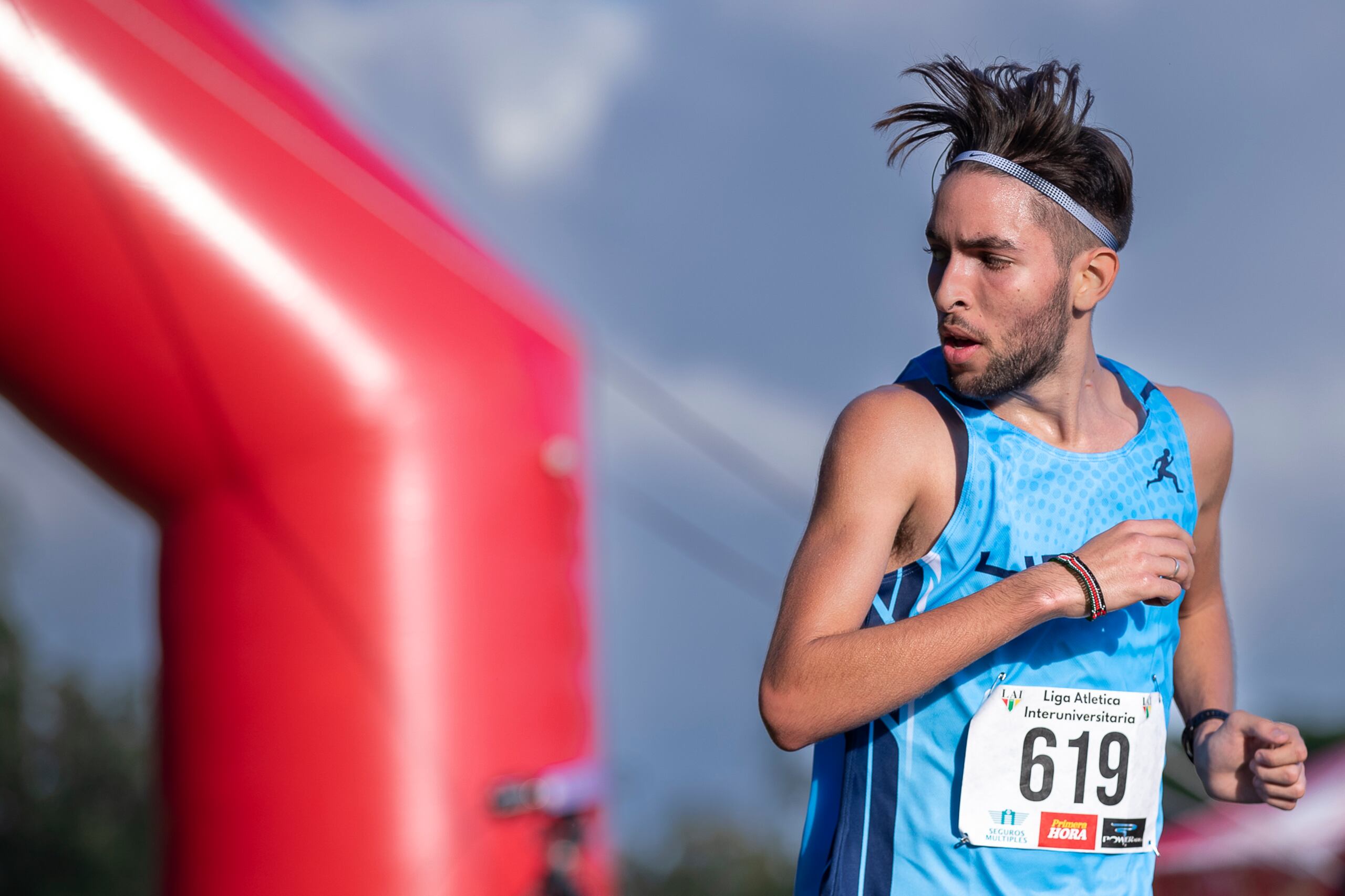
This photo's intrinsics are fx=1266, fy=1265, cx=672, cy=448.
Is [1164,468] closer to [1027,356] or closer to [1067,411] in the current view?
[1067,411]

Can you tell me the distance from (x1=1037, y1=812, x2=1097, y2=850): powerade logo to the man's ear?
2.57 ft

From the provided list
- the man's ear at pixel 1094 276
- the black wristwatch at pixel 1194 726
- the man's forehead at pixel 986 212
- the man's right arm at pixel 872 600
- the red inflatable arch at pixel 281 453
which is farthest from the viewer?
the red inflatable arch at pixel 281 453

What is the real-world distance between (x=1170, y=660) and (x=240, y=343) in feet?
6.64

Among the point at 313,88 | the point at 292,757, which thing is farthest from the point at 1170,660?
the point at 313,88

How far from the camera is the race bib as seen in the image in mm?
1801

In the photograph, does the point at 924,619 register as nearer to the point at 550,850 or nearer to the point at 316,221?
the point at 550,850

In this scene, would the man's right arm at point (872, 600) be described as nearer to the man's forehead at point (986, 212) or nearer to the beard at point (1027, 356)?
the beard at point (1027, 356)

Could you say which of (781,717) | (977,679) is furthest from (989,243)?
(781,717)

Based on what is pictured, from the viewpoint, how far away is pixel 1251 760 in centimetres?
195

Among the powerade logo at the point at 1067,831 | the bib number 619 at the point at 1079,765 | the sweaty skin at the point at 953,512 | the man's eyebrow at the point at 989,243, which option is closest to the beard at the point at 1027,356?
the sweaty skin at the point at 953,512

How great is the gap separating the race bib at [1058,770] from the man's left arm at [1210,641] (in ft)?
0.64

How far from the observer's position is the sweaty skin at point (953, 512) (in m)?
1.67

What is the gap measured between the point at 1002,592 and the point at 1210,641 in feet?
2.50

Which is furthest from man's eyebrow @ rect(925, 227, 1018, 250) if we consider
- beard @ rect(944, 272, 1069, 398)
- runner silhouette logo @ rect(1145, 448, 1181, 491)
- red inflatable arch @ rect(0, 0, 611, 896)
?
red inflatable arch @ rect(0, 0, 611, 896)
